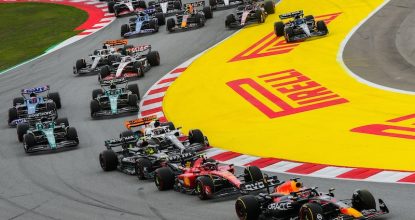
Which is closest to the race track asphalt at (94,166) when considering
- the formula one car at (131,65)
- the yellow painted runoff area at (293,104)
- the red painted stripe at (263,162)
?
the formula one car at (131,65)

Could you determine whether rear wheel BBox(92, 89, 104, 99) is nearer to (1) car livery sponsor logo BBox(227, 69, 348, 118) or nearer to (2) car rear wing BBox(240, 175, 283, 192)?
(1) car livery sponsor logo BBox(227, 69, 348, 118)

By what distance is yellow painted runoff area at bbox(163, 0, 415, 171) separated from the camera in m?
25.2

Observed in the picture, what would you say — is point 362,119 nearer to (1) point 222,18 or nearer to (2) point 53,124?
(2) point 53,124

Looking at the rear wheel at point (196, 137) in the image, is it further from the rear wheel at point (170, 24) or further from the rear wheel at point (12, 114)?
the rear wheel at point (170, 24)

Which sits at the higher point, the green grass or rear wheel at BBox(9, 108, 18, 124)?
the green grass

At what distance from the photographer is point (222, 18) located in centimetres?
4722

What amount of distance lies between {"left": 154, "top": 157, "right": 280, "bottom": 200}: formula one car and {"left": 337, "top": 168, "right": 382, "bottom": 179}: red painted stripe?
204 cm

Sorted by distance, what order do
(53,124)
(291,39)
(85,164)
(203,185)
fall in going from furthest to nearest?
(291,39), (53,124), (85,164), (203,185)

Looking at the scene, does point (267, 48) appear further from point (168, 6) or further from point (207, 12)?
point (168, 6)

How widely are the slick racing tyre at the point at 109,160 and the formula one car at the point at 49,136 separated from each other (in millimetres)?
3450

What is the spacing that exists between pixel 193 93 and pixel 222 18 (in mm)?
13221

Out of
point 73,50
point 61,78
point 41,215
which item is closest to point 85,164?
point 41,215

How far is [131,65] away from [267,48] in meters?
5.42

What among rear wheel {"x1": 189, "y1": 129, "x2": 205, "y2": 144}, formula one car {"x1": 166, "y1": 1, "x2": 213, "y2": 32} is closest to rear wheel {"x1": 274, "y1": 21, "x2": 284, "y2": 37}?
formula one car {"x1": 166, "y1": 1, "x2": 213, "y2": 32}
